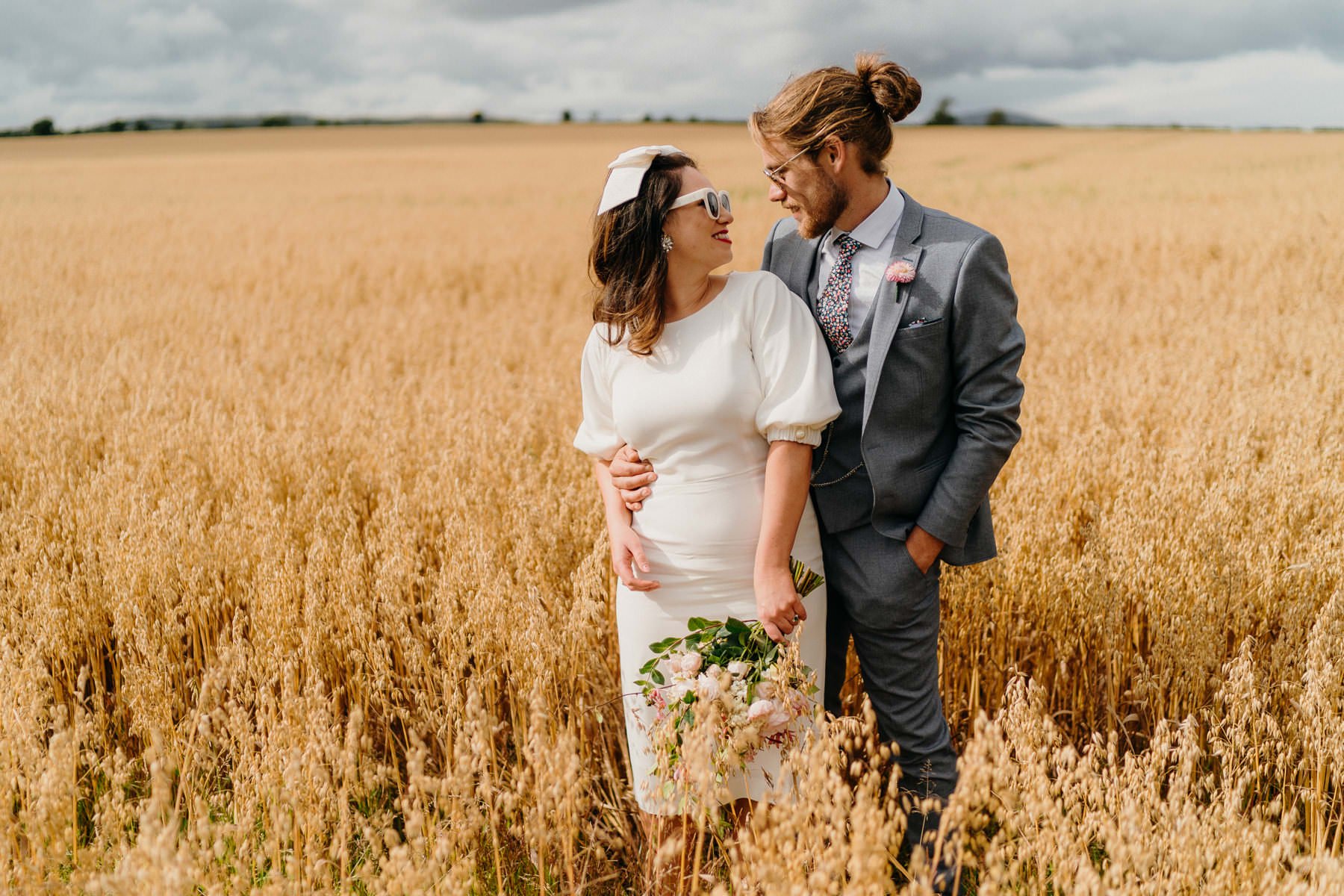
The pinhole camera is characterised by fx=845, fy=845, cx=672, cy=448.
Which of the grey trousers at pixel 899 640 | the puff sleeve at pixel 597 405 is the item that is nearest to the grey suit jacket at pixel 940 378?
the grey trousers at pixel 899 640

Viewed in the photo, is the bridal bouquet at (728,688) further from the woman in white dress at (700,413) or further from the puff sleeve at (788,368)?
the puff sleeve at (788,368)

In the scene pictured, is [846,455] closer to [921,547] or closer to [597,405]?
[921,547]

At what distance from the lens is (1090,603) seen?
2.69 meters

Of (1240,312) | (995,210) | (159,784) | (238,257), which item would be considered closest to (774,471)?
(159,784)

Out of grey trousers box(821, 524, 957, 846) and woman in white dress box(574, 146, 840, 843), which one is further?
grey trousers box(821, 524, 957, 846)

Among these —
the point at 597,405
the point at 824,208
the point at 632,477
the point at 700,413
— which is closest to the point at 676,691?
the point at 632,477

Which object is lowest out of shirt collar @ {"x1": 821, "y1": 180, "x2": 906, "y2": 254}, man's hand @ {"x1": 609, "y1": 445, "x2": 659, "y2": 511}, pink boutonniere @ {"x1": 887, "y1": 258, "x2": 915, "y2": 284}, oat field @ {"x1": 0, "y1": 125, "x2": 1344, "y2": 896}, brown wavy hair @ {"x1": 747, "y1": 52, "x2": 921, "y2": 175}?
oat field @ {"x1": 0, "y1": 125, "x2": 1344, "y2": 896}

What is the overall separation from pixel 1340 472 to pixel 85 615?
4.83 m

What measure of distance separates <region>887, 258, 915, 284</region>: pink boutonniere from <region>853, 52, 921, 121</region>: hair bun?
1.27 feet

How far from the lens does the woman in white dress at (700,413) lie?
1.99m

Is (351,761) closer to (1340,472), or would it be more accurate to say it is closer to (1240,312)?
(1340,472)


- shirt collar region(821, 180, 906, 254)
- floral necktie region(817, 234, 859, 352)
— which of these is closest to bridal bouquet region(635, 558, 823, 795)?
floral necktie region(817, 234, 859, 352)

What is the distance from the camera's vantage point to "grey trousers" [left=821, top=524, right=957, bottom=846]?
217 centimetres

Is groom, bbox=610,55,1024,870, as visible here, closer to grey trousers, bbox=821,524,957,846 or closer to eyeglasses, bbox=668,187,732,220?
grey trousers, bbox=821,524,957,846
